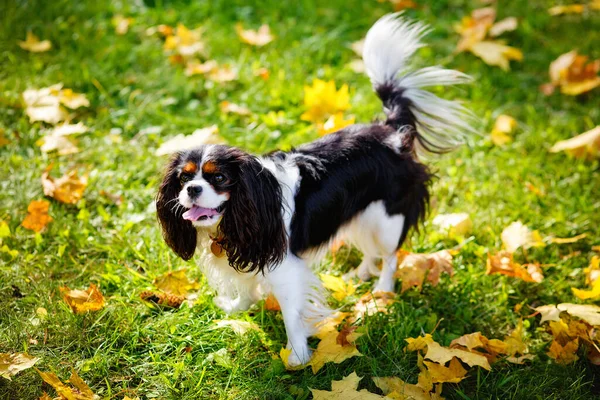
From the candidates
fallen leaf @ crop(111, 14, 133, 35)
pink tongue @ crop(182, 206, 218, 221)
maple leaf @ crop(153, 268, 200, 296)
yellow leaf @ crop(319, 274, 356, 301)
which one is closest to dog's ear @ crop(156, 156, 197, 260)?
pink tongue @ crop(182, 206, 218, 221)

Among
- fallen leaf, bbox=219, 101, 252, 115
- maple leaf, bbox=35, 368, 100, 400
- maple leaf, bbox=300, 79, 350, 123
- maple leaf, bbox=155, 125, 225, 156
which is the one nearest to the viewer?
maple leaf, bbox=35, 368, 100, 400

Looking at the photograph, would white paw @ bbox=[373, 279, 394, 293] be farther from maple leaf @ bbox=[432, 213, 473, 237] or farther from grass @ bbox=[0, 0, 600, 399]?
maple leaf @ bbox=[432, 213, 473, 237]

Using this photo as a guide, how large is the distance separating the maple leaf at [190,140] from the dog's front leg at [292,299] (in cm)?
130

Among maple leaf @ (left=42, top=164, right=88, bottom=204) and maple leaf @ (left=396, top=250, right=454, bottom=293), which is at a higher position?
maple leaf @ (left=42, top=164, right=88, bottom=204)

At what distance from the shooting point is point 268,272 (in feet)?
9.09

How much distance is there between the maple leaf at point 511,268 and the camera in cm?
315

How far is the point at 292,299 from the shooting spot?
281 cm

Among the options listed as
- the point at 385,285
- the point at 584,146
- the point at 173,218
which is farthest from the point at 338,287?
the point at 584,146

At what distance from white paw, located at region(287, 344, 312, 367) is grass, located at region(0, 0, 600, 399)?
2.1 inches

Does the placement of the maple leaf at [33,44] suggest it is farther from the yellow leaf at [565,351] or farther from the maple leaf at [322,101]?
the yellow leaf at [565,351]

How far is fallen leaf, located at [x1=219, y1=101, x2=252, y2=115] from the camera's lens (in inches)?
169

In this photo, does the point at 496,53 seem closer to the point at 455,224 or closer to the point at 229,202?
the point at 455,224

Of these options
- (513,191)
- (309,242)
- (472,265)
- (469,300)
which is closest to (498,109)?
(513,191)

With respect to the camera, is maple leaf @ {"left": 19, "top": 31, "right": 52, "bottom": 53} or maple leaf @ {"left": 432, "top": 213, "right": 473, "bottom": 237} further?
maple leaf @ {"left": 19, "top": 31, "right": 52, "bottom": 53}
